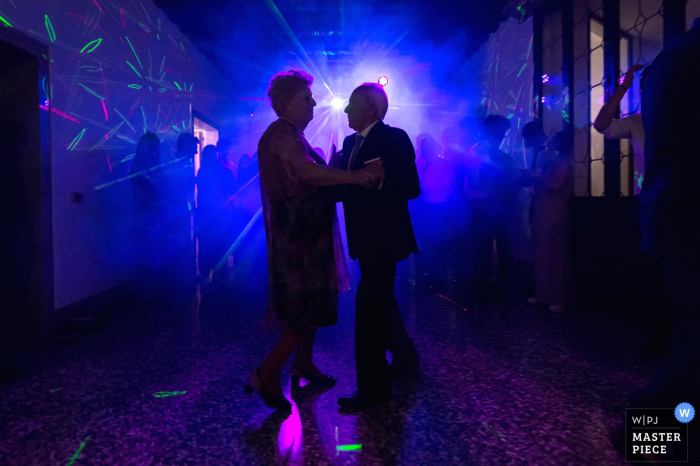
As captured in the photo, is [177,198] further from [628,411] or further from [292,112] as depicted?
[628,411]

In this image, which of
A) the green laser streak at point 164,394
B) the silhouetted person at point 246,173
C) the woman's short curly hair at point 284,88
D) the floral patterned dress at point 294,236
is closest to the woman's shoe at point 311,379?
the floral patterned dress at point 294,236

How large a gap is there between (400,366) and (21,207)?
2.57 m

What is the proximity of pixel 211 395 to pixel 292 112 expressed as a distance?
1259 mm

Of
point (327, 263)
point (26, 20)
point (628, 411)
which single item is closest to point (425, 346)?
point (327, 263)

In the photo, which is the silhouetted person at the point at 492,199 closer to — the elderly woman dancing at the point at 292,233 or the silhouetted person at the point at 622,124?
the silhouetted person at the point at 622,124

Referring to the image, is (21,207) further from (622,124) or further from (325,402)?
(622,124)

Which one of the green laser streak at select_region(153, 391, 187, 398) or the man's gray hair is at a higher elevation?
the man's gray hair

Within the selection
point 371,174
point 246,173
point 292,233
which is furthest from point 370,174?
point 246,173

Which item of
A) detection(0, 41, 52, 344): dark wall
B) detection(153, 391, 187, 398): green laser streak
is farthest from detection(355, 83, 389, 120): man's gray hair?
detection(0, 41, 52, 344): dark wall

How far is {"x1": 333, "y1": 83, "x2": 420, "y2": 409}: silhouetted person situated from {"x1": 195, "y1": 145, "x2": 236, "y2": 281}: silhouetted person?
9.78 feet

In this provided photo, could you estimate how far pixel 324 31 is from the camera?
6.27 metres

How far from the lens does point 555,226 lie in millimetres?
3250

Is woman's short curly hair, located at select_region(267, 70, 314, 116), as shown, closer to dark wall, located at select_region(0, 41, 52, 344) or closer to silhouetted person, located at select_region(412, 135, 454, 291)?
dark wall, located at select_region(0, 41, 52, 344)

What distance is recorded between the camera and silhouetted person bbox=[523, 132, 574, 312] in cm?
319
